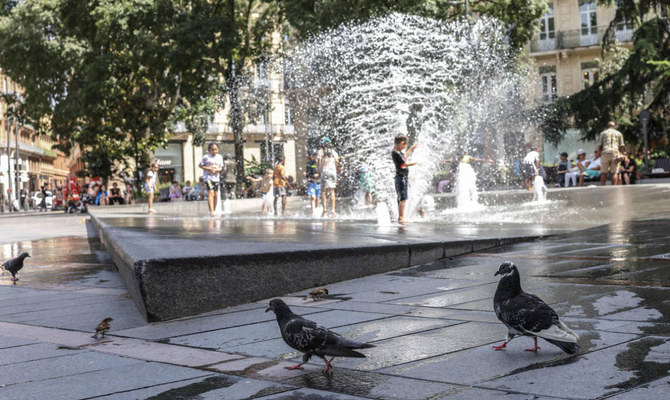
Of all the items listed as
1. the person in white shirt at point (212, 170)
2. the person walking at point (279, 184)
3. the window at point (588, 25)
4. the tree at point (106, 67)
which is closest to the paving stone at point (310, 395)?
the person in white shirt at point (212, 170)

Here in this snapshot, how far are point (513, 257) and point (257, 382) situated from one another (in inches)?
199

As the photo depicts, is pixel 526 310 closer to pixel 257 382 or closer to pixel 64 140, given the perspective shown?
pixel 257 382

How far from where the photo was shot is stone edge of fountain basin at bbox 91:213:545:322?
627 centimetres

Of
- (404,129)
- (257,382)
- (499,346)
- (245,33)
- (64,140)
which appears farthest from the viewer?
(64,140)

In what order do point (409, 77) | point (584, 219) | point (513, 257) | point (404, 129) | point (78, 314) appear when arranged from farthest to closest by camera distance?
point (409, 77)
point (404, 129)
point (584, 219)
point (513, 257)
point (78, 314)

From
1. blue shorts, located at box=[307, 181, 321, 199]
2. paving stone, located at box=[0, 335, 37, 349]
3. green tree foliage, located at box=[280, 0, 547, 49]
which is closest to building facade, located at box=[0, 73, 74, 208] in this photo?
green tree foliage, located at box=[280, 0, 547, 49]

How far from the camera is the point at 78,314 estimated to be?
22.2 ft

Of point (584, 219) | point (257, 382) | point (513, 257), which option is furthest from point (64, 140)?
point (257, 382)

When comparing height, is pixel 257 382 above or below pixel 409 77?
below

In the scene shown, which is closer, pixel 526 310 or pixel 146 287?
pixel 526 310

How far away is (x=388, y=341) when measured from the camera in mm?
4934

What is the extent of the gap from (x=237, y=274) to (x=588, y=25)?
50432 millimetres

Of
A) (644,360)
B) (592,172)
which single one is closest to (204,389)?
(644,360)

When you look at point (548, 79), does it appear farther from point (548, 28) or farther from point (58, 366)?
point (58, 366)
